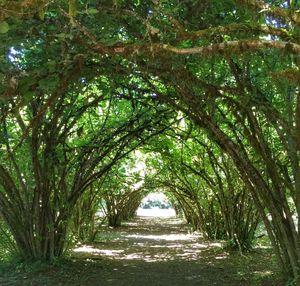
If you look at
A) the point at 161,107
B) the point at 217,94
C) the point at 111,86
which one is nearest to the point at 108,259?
the point at 161,107

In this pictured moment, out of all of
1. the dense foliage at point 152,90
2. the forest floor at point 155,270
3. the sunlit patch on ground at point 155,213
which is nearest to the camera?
the dense foliage at point 152,90

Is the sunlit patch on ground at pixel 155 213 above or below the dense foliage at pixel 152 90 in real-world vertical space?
below

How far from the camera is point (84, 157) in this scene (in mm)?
6230

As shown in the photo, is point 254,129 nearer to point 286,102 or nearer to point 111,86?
point 286,102

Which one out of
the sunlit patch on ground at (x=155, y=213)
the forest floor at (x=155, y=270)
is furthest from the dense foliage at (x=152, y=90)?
the sunlit patch on ground at (x=155, y=213)

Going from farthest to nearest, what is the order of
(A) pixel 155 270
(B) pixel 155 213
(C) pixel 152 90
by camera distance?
(B) pixel 155 213
(A) pixel 155 270
(C) pixel 152 90

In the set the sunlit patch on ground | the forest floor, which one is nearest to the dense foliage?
the forest floor

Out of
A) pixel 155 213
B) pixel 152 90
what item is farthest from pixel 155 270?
pixel 155 213

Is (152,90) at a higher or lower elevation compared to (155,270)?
higher

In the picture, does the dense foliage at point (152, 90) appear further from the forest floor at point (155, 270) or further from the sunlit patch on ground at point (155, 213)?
the sunlit patch on ground at point (155, 213)

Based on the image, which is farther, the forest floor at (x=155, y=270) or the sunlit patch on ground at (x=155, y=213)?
the sunlit patch on ground at (x=155, y=213)

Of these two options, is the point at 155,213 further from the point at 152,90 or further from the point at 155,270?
the point at 152,90

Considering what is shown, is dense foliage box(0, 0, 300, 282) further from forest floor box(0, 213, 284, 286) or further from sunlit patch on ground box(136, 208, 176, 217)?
sunlit patch on ground box(136, 208, 176, 217)

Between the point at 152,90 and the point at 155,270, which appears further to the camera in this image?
the point at 155,270
